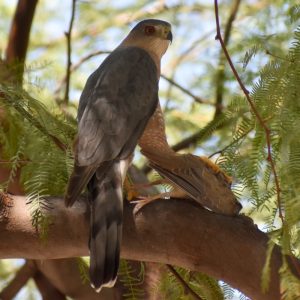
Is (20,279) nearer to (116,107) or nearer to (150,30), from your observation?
(116,107)

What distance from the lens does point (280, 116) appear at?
2578mm

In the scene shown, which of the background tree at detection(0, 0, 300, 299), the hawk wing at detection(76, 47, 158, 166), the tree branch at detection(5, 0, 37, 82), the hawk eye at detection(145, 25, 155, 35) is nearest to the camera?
the background tree at detection(0, 0, 300, 299)

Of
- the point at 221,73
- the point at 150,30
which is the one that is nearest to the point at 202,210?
the point at 150,30

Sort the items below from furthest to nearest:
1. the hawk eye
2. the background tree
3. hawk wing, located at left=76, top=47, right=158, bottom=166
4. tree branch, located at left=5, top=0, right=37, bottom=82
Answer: tree branch, located at left=5, top=0, right=37, bottom=82 < the hawk eye < hawk wing, located at left=76, top=47, right=158, bottom=166 < the background tree

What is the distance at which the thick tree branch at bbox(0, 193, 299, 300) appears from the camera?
107 inches

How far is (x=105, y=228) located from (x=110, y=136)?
1.90 ft

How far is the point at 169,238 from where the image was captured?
9.06 feet

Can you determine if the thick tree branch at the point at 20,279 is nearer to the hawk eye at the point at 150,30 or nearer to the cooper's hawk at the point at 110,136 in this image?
the cooper's hawk at the point at 110,136

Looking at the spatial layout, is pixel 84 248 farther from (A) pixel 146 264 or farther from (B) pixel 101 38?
(B) pixel 101 38

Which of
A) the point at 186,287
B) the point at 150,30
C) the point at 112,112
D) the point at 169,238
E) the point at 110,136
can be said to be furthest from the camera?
the point at 150,30

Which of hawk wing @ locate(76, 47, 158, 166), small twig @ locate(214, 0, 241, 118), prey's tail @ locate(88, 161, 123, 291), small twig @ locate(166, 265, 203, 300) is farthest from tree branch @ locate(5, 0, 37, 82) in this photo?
small twig @ locate(166, 265, 203, 300)

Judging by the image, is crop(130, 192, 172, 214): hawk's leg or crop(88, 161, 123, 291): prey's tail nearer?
crop(88, 161, 123, 291): prey's tail

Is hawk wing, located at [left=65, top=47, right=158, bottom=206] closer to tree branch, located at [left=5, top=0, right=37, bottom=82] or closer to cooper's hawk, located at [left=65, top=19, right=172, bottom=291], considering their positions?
cooper's hawk, located at [left=65, top=19, right=172, bottom=291]

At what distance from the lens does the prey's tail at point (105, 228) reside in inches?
103
